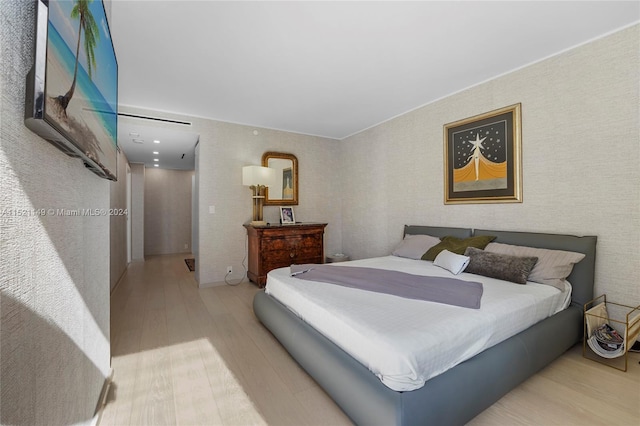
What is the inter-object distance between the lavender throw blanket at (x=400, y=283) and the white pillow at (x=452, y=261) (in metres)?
0.30

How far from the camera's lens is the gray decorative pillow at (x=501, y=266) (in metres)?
2.31

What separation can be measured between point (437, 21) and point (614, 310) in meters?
2.73

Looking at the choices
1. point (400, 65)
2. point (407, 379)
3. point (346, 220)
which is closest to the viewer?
point (407, 379)

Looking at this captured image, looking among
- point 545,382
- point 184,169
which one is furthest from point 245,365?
point 184,169

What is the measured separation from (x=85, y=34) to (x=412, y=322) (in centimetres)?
199

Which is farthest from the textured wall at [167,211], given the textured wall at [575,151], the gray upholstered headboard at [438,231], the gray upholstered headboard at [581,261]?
the gray upholstered headboard at [581,261]

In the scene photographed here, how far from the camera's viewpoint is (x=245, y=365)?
2.04m

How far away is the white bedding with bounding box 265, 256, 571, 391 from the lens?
4.39ft

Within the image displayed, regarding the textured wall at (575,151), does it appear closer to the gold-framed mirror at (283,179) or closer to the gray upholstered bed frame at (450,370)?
the gray upholstered bed frame at (450,370)

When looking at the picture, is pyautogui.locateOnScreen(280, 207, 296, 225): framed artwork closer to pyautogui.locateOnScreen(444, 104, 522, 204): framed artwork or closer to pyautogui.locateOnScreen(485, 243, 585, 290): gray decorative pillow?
pyautogui.locateOnScreen(444, 104, 522, 204): framed artwork

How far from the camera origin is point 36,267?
79cm

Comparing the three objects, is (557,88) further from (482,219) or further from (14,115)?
(14,115)

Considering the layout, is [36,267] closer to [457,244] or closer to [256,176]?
[457,244]

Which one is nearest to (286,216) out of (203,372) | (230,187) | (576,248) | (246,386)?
(230,187)
